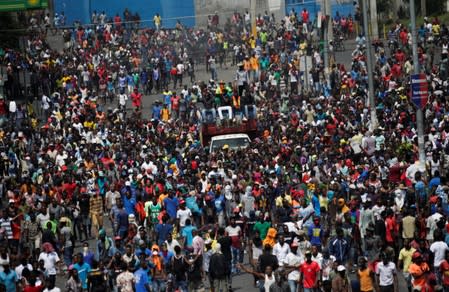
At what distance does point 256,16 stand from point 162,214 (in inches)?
1368

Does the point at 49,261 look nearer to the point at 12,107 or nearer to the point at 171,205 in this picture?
the point at 171,205

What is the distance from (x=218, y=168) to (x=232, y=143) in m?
4.92

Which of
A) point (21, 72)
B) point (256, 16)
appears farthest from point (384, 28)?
point (21, 72)

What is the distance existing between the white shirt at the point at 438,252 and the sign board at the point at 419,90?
10233 mm

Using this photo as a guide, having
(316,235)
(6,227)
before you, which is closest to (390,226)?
(316,235)

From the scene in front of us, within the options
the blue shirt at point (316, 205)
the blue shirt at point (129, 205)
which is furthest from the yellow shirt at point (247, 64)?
the blue shirt at point (316, 205)

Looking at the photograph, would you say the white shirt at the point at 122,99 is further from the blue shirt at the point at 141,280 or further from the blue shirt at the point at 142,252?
the blue shirt at the point at 141,280

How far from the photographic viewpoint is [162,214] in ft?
92.9

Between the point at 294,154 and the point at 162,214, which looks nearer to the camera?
the point at 162,214

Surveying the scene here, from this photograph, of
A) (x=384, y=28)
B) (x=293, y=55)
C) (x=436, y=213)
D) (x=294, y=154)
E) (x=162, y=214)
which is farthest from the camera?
(x=384, y=28)

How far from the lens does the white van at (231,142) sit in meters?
38.8

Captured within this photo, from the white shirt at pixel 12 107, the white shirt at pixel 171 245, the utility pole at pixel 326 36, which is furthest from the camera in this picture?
the utility pole at pixel 326 36

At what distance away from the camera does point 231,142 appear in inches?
1538

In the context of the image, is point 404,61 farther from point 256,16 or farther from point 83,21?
point 83,21
